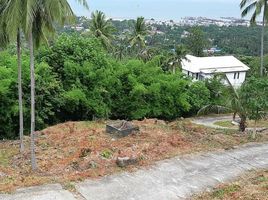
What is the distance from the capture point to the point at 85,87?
2761cm

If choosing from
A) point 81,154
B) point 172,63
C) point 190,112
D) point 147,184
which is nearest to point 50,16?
point 81,154

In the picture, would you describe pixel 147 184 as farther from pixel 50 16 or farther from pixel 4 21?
pixel 4 21

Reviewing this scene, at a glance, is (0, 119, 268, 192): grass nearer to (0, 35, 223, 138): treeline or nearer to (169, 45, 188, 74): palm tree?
(0, 35, 223, 138): treeline

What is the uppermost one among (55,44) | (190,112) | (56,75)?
(55,44)

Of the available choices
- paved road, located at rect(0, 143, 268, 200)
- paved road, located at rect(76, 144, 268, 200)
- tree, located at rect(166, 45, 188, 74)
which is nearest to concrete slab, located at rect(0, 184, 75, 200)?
A: paved road, located at rect(0, 143, 268, 200)

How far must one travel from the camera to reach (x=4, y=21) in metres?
14.1

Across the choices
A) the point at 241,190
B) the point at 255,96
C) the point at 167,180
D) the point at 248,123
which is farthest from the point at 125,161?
the point at 248,123

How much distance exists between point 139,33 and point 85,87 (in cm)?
2045

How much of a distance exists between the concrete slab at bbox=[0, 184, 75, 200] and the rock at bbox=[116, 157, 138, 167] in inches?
105

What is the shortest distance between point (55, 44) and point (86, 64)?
2.50 m

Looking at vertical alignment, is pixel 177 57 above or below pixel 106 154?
above

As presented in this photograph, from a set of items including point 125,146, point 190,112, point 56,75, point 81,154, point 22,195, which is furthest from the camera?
point 190,112

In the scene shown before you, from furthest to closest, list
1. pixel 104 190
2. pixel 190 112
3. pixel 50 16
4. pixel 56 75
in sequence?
pixel 190 112
pixel 56 75
pixel 50 16
pixel 104 190

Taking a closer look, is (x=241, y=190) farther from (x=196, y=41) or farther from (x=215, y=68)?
(x=196, y=41)
